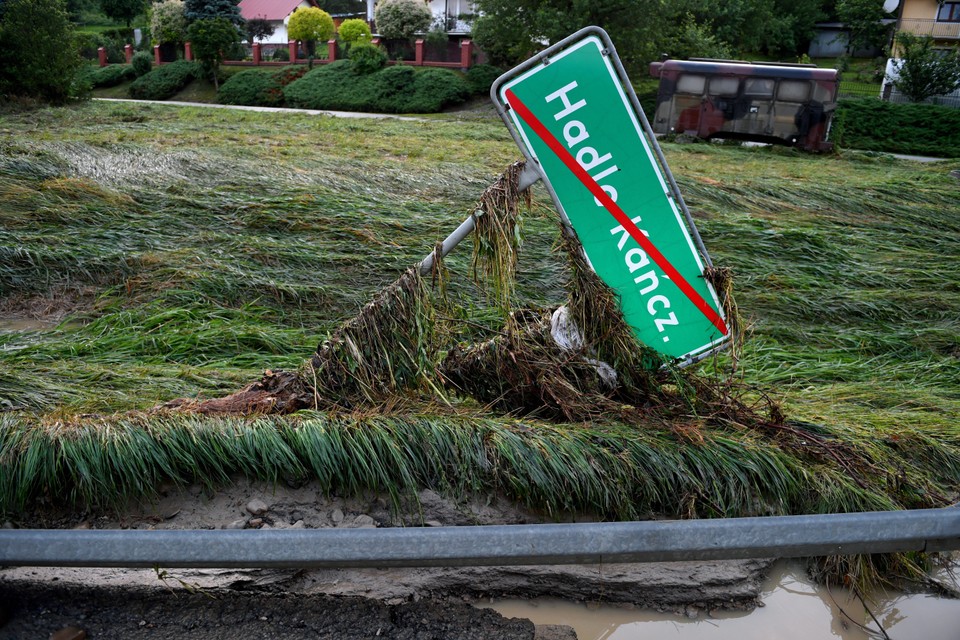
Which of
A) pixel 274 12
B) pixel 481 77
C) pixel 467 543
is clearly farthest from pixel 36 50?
pixel 274 12

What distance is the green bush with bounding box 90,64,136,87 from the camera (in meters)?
33.7

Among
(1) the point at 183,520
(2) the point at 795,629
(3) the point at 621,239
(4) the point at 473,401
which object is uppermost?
(3) the point at 621,239

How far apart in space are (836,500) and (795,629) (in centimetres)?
57

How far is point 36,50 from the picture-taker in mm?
17219

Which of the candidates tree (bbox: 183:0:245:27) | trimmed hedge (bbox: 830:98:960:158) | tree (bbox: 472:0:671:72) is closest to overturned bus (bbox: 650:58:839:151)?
trimmed hedge (bbox: 830:98:960:158)

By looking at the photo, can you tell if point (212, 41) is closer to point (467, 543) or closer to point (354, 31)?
point (354, 31)

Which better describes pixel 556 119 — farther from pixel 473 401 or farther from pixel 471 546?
pixel 471 546

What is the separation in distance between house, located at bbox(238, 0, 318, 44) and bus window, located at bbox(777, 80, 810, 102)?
39.8m

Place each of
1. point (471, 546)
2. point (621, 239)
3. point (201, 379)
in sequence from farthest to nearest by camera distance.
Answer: point (201, 379) → point (621, 239) → point (471, 546)

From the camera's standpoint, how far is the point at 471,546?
229cm

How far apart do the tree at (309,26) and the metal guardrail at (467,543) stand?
38468mm

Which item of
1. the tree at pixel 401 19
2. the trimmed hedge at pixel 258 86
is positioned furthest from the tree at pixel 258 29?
the trimmed hedge at pixel 258 86

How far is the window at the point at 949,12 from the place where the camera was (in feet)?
107

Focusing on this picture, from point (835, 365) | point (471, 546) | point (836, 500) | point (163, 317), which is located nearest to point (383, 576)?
point (471, 546)
